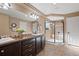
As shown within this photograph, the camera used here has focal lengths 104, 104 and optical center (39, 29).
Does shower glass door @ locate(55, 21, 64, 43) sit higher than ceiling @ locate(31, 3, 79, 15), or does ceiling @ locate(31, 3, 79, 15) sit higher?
ceiling @ locate(31, 3, 79, 15)

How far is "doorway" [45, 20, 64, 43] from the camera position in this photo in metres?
7.13

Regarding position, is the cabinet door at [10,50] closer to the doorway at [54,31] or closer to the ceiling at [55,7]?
the ceiling at [55,7]

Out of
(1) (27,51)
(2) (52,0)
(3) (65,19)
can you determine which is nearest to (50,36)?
(3) (65,19)

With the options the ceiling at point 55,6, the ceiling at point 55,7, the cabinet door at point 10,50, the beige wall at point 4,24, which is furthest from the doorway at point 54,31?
the cabinet door at point 10,50

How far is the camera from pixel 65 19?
21.7ft

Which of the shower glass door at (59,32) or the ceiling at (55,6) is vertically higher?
the ceiling at (55,6)

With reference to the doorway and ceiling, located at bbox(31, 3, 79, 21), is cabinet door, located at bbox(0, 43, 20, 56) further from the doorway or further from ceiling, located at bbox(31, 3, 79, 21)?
the doorway

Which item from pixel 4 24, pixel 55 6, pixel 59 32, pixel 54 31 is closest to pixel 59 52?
pixel 55 6

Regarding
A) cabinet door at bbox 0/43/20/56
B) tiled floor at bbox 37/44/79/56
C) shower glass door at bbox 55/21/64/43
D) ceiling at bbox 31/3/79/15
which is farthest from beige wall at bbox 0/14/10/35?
shower glass door at bbox 55/21/64/43

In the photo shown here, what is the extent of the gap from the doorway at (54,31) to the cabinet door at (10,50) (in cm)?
475

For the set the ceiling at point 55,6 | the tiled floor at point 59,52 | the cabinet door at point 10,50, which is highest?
the ceiling at point 55,6

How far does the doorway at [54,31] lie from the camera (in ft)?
23.4

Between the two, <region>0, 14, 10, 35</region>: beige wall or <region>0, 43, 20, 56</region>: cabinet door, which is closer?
<region>0, 43, 20, 56</region>: cabinet door

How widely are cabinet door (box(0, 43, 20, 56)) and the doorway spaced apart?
4.75 meters
